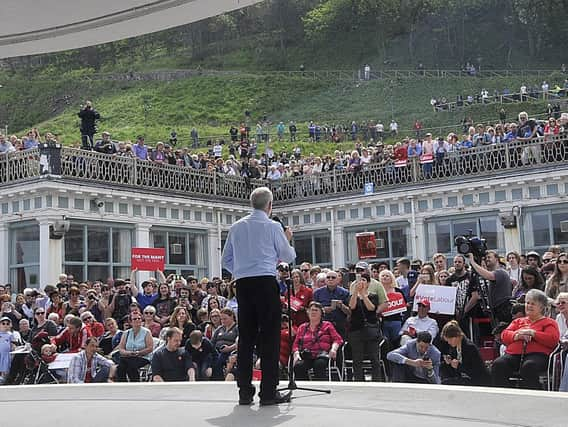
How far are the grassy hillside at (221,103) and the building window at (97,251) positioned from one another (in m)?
25.4

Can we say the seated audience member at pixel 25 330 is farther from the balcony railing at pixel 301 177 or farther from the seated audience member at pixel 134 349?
the balcony railing at pixel 301 177

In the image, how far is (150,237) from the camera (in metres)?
22.4

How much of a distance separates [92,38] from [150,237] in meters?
18.6

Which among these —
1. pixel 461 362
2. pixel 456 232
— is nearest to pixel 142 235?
pixel 456 232

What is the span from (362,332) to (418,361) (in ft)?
3.89

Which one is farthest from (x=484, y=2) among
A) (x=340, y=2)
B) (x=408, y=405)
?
(x=408, y=405)

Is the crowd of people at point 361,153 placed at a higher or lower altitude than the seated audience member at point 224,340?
higher

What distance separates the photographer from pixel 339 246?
24.8 meters

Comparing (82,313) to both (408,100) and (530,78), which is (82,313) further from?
(530,78)

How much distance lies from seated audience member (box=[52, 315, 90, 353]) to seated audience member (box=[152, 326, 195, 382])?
191 centimetres

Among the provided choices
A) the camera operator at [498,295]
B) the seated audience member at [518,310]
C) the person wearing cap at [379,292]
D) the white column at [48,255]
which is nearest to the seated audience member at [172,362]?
the person wearing cap at [379,292]

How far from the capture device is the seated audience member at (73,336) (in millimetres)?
11992

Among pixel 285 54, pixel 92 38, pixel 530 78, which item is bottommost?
pixel 92 38

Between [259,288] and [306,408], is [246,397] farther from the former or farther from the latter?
[259,288]
